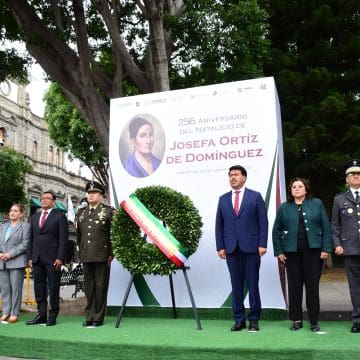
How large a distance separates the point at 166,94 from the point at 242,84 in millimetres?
1144

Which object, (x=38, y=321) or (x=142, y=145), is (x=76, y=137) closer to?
(x=142, y=145)

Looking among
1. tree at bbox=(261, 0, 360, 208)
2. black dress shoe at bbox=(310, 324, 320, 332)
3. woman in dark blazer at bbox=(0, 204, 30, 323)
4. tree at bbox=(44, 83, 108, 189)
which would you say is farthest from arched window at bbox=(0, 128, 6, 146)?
black dress shoe at bbox=(310, 324, 320, 332)

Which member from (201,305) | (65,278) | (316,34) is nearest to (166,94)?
(201,305)

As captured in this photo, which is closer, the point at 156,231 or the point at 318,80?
the point at 156,231

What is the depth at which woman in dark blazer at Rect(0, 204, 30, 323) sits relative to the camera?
6.94 metres

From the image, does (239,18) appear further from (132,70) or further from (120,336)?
(120,336)

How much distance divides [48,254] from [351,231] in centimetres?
377

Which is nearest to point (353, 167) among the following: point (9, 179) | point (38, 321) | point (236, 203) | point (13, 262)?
point (236, 203)

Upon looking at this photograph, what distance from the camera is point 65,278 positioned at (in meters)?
14.3

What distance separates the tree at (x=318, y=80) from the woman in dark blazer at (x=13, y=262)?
1088 cm

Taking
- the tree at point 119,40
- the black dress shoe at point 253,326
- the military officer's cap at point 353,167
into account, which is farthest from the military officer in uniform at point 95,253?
the tree at point 119,40

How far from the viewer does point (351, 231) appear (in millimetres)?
5758

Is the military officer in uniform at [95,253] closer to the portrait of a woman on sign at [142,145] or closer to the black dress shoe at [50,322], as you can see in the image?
the black dress shoe at [50,322]

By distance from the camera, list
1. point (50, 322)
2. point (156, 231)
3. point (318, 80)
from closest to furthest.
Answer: point (156, 231) → point (50, 322) → point (318, 80)
